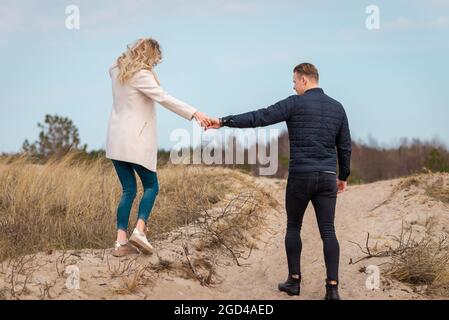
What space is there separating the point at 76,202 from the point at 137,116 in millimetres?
3290

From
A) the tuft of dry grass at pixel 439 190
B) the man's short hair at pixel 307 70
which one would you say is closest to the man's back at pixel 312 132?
the man's short hair at pixel 307 70

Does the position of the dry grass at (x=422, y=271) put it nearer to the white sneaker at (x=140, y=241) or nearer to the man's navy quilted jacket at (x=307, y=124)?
the man's navy quilted jacket at (x=307, y=124)

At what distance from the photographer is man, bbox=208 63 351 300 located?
5.80 meters

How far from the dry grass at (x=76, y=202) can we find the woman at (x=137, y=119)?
3.30 feet

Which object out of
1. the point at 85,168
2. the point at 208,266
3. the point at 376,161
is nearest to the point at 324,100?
the point at 208,266

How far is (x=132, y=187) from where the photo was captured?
6.74 meters

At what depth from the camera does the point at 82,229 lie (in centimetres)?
786

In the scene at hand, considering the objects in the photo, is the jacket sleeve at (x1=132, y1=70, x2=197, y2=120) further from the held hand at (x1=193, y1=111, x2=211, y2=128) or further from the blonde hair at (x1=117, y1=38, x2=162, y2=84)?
the held hand at (x1=193, y1=111, x2=211, y2=128)

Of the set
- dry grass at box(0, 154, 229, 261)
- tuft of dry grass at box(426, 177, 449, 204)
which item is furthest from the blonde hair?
tuft of dry grass at box(426, 177, 449, 204)

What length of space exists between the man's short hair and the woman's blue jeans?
1.77m

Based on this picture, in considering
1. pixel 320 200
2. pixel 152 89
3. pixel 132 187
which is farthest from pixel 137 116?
pixel 320 200

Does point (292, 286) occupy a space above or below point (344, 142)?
below

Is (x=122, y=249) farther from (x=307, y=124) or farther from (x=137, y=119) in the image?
(x=307, y=124)
